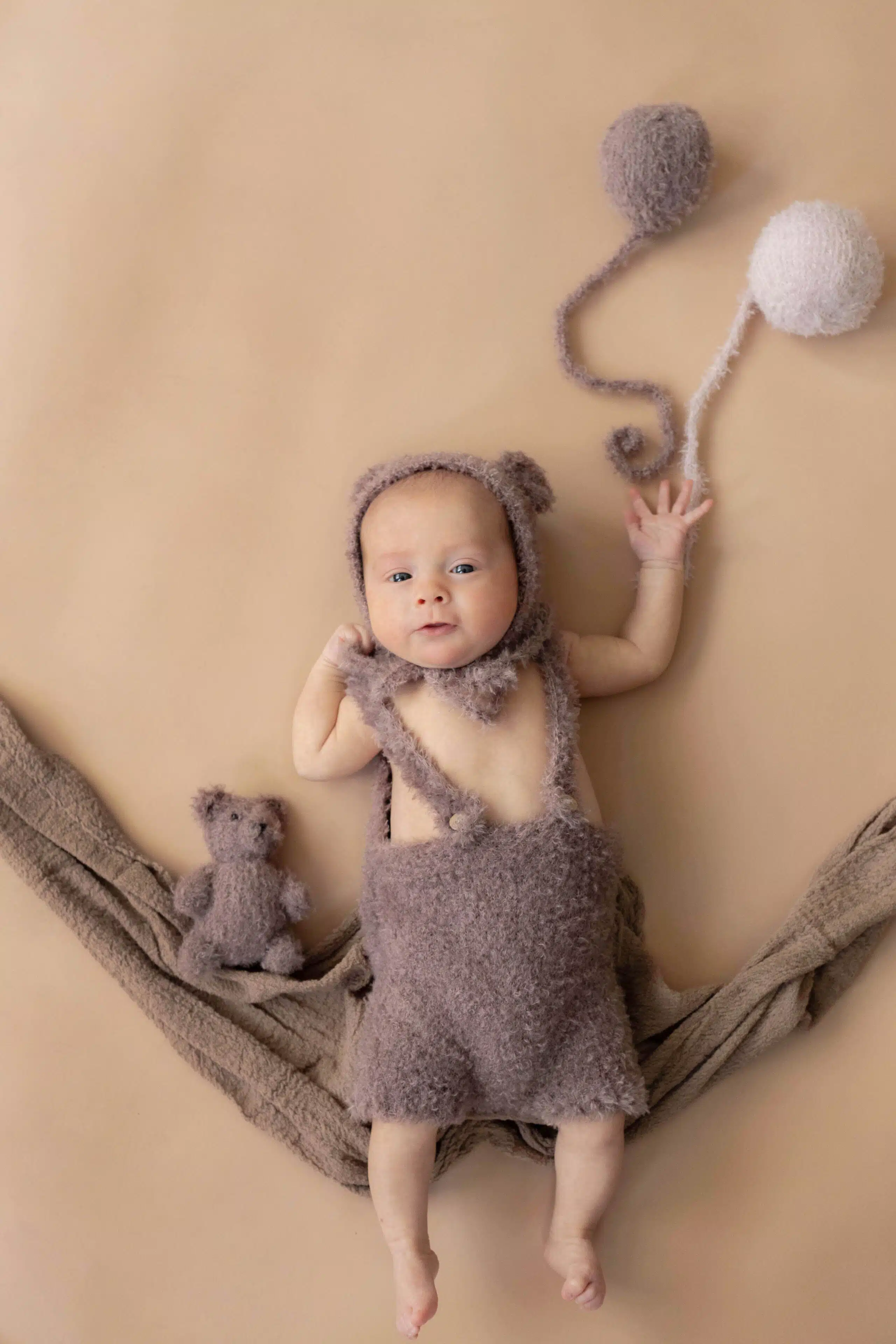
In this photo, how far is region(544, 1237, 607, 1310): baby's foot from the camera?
121 centimetres

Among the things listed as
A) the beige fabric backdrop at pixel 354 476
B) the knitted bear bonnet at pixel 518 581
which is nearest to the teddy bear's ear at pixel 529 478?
the knitted bear bonnet at pixel 518 581

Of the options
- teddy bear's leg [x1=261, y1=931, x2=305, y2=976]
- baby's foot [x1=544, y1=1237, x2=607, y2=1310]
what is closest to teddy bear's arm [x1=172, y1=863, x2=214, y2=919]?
teddy bear's leg [x1=261, y1=931, x2=305, y2=976]

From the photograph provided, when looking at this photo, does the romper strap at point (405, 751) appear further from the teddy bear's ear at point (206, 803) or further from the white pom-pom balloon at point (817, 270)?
the white pom-pom balloon at point (817, 270)

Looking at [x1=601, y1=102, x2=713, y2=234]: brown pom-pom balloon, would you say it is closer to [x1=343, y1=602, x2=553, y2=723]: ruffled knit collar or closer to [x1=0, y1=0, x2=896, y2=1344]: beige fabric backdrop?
[x1=0, y1=0, x2=896, y2=1344]: beige fabric backdrop

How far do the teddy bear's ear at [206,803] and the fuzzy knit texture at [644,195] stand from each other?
0.70 m

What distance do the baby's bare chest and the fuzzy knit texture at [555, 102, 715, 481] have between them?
378 millimetres

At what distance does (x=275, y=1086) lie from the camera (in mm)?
1334

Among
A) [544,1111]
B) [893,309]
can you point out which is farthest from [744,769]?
[893,309]

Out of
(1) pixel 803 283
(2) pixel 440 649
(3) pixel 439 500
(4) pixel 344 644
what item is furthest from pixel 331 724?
(1) pixel 803 283

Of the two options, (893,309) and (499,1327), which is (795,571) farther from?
(499,1327)

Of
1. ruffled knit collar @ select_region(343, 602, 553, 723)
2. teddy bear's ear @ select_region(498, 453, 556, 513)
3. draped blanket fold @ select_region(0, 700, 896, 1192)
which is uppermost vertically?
teddy bear's ear @ select_region(498, 453, 556, 513)

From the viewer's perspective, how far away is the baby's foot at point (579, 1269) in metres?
1.21

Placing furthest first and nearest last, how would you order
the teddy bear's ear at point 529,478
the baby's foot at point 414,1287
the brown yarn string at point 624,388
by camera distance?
the brown yarn string at point 624,388, the teddy bear's ear at point 529,478, the baby's foot at point 414,1287

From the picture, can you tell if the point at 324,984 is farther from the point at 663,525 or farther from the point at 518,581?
the point at 663,525
